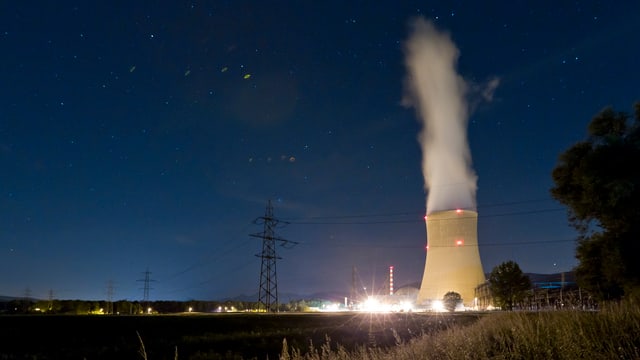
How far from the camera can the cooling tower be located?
5628 centimetres

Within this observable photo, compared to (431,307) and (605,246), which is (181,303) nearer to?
(431,307)

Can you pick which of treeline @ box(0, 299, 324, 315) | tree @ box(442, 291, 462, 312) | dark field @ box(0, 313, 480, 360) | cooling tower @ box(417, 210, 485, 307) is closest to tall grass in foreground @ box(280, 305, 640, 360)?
dark field @ box(0, 313, 480, 360)

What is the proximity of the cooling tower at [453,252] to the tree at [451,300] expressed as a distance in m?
0.73

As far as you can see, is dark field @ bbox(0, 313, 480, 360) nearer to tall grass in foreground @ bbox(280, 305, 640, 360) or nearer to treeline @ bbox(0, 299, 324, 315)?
tall grass in foreground @ bbox(280, 305, 640, 360)

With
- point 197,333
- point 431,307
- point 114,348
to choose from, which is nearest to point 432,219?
point 431,307

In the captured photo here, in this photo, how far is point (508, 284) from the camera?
62500 millimetres

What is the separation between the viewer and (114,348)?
1834 centimetres

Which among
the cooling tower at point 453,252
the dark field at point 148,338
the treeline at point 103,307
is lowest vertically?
the dark field at point 148,338

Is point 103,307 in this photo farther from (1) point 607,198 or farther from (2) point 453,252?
(1) point 607,198

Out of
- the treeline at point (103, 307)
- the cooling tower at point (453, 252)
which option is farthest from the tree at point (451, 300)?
the treeline at point (103, 307)

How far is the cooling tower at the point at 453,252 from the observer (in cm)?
5628

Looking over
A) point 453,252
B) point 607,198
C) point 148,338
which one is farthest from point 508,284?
point 148,338

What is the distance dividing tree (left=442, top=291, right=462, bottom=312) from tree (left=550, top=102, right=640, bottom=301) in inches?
1426

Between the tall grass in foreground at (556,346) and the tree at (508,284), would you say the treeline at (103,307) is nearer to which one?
the tree at (508,284)
